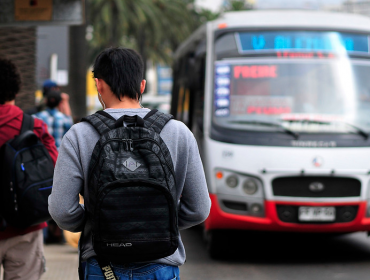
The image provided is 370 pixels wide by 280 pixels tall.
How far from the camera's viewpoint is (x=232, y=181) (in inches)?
260

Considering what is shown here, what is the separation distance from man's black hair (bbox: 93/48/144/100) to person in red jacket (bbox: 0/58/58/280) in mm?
1291

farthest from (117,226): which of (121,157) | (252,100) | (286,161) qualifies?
(252,100)

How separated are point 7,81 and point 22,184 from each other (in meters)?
0.62

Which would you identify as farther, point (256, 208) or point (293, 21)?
point (293, 21)

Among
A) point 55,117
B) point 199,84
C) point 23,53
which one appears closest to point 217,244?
point 199,84

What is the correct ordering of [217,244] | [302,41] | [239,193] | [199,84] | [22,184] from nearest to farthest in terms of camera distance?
[22,184] → [239,193] → [217,244] → [302,41] → [199,84]

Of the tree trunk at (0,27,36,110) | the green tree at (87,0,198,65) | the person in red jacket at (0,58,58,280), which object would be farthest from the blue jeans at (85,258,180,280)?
the green tree at (87,0,198,65)

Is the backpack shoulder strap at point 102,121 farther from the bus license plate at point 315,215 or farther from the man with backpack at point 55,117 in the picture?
the man with backpack at point 55,117

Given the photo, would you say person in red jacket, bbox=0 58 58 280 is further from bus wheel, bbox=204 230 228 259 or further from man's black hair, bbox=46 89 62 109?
man's black hair, bbox=46 89 62 109

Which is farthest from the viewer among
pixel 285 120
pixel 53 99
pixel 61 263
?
pixel 53 99

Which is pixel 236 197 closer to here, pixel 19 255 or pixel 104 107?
pixel 19 255

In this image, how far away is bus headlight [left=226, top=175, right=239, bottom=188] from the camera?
21.6 feet

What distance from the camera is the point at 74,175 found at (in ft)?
7.75

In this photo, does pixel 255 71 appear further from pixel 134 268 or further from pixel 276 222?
pixel 134 268
